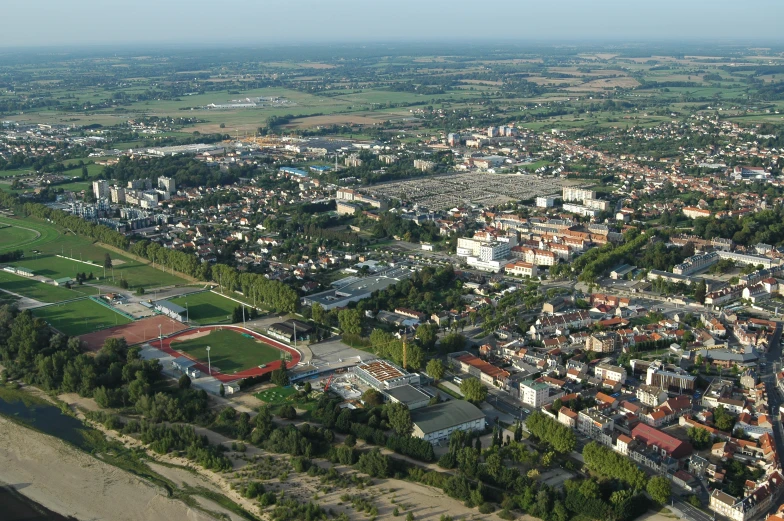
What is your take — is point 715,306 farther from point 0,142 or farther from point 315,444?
point 0,142

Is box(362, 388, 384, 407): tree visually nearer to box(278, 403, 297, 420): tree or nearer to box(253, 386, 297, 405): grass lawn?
box(278, 403, 297, 420): tree

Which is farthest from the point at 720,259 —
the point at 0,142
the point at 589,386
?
the point at 0,142

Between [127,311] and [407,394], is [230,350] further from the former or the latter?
[407,394]

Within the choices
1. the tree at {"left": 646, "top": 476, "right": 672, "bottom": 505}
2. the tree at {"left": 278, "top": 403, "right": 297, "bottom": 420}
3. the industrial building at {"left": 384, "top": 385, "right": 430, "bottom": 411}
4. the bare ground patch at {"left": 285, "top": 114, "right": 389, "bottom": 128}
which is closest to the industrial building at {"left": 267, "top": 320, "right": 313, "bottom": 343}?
the industrial building at {"left": 384, "top": 385, "right": 430, "bottom": 411}

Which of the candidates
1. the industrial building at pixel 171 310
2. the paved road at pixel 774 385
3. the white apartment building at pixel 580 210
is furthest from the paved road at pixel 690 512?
the white apartment building at pixel 580 210

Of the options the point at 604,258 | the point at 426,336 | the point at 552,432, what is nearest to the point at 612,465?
the point at 552,432

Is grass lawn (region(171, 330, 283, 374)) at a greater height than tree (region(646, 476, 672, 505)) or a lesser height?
lesser
